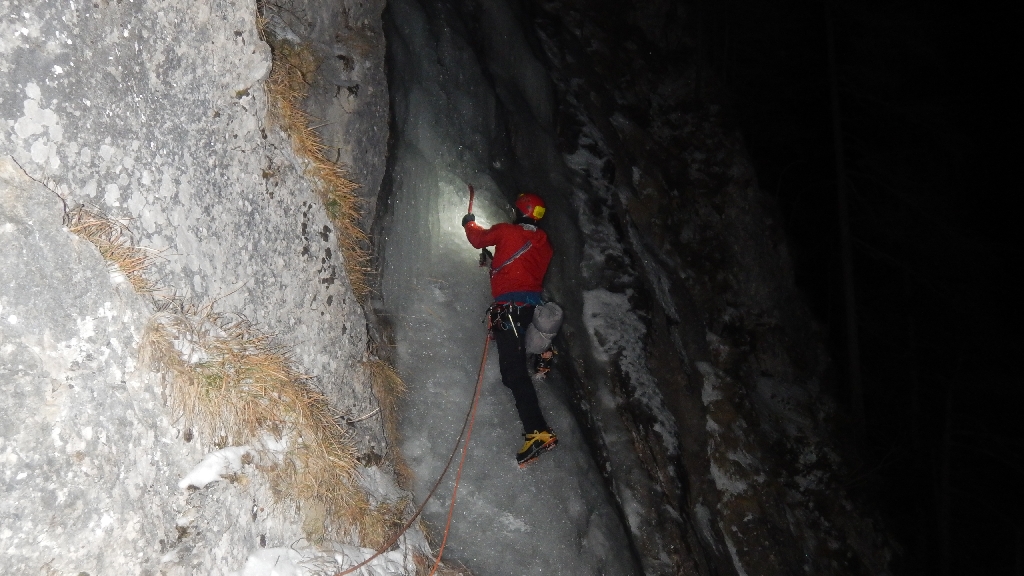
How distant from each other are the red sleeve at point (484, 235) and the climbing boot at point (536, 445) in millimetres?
2036

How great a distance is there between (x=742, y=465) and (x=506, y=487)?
15.5 ft

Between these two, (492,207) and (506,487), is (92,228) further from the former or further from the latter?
A: (492,207)

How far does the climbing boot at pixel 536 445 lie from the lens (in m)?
6.18

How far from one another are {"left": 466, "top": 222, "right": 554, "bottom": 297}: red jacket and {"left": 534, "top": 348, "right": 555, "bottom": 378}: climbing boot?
692mm

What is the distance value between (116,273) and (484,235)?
395 centimetres

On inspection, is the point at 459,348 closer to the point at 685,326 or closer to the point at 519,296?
the point at 519,296

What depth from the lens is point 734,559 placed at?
333 inches

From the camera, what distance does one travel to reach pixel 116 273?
10.1 ft

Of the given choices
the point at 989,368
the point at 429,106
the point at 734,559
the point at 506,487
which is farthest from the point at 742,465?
the point at 989,368

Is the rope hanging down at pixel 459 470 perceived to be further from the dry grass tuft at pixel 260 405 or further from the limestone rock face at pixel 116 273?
the limestone rock face at pixel 116 273

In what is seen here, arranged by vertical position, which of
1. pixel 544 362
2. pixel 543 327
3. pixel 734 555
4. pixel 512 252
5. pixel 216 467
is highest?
pixel 216 467

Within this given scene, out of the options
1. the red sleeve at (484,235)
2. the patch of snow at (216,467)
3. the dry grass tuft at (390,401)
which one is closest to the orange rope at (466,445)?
the dry grass tuft at (390,401)

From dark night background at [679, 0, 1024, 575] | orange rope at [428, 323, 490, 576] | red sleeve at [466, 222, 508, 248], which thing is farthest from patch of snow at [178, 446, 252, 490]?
dark night background at [679, 0, 1024, 575]

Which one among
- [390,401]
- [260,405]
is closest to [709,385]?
[390,401]
